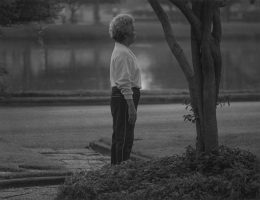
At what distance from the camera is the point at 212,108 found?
281 inches

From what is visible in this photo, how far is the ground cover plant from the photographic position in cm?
664

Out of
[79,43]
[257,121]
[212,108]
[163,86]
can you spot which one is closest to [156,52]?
[79,43]

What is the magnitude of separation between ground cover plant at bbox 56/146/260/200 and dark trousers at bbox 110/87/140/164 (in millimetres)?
981

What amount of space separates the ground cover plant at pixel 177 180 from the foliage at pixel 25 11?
9634 millimetres

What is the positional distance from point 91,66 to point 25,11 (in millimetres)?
10469

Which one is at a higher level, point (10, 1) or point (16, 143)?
point (10, 1)

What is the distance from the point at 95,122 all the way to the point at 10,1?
124 inches

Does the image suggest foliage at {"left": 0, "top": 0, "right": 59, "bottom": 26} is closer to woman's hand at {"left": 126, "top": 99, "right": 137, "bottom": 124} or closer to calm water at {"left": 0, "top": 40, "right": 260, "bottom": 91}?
calm water at {"left": 0, "top": 40, "right": 260, "bottom": 91}

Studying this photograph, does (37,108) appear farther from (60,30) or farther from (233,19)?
(233,19)

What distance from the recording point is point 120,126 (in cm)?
848

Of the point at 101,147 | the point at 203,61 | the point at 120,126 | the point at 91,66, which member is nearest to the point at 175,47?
the point at 203,61

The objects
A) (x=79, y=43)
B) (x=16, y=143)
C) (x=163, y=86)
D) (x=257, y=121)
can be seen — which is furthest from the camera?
(x=79, y=43)

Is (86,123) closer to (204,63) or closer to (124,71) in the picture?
(124,71)

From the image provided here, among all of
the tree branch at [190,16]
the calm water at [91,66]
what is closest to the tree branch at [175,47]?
the tree branch at [190,16]
